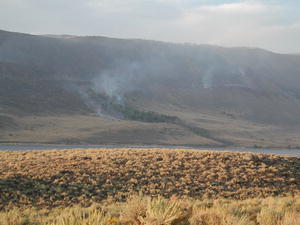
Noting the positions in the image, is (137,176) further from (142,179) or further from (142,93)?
(142,93)

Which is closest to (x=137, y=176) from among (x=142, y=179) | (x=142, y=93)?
(x=142, y=179)

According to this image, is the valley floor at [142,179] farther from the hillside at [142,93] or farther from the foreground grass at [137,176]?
the hillside at [142,93]

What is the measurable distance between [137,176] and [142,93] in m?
95.7

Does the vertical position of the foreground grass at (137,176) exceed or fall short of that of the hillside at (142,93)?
it falls short

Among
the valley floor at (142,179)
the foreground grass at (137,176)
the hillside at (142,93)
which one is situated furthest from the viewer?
the hillside at (142,93)

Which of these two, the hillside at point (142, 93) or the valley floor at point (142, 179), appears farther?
the hillside at point (142, 93)

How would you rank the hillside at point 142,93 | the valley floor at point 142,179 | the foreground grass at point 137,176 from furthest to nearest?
1. the hillside at point 142,93
2. the foreground grass at point 137,176
3. the valley floor at point 142,179

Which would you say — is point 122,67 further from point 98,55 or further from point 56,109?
point 56,109

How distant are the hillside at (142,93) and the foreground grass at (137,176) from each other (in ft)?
143

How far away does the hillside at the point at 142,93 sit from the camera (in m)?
78.9

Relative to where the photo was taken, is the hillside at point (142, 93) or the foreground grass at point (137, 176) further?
the hillside at point (142, 93)

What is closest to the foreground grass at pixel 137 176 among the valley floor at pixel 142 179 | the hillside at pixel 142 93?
the valley floor at pixel 142 179

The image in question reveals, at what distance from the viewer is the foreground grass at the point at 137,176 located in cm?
1794

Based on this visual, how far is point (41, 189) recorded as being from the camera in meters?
18.4
